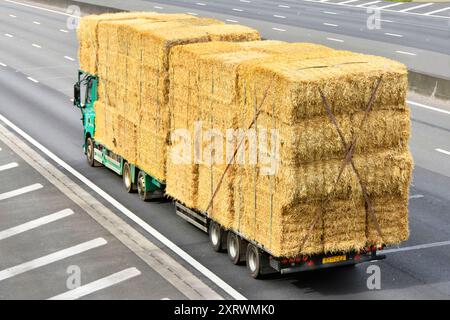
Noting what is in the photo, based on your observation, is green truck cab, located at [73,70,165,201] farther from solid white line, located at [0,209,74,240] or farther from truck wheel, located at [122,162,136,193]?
solid white line, located at [0,209,74,240]

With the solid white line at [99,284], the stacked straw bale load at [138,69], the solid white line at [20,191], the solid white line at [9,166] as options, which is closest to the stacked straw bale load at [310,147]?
the solid white line at [99,284]

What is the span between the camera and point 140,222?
23844 millimetres

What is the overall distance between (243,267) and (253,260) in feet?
2.33

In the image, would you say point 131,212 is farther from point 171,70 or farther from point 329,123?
point 329,123

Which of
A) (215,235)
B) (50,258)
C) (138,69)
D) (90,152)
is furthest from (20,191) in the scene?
(215,235)

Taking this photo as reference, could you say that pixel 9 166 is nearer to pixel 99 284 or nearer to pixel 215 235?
pixel 215 235

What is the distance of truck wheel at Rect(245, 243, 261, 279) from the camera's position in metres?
19.5

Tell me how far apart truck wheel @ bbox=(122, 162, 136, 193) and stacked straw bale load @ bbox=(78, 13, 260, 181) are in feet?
1.15

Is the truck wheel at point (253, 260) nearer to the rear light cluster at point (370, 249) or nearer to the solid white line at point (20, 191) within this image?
the rear light cluster at point (370, 249)

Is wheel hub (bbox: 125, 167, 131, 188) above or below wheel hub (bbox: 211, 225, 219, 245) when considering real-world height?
below

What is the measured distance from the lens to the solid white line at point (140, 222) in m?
19.5

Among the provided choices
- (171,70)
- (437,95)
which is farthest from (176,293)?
(437,95)

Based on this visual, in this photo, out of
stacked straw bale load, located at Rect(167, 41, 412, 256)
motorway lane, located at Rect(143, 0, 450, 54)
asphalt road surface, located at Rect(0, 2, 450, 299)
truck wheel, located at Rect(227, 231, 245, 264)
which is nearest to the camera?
stacked straw bale load, located at Rect(167, 41, 412, 256)

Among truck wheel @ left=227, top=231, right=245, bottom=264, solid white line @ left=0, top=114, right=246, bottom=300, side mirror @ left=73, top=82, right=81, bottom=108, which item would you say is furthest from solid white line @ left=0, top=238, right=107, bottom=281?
side mirror @ left=73, top=82, right=81, bottom=108
